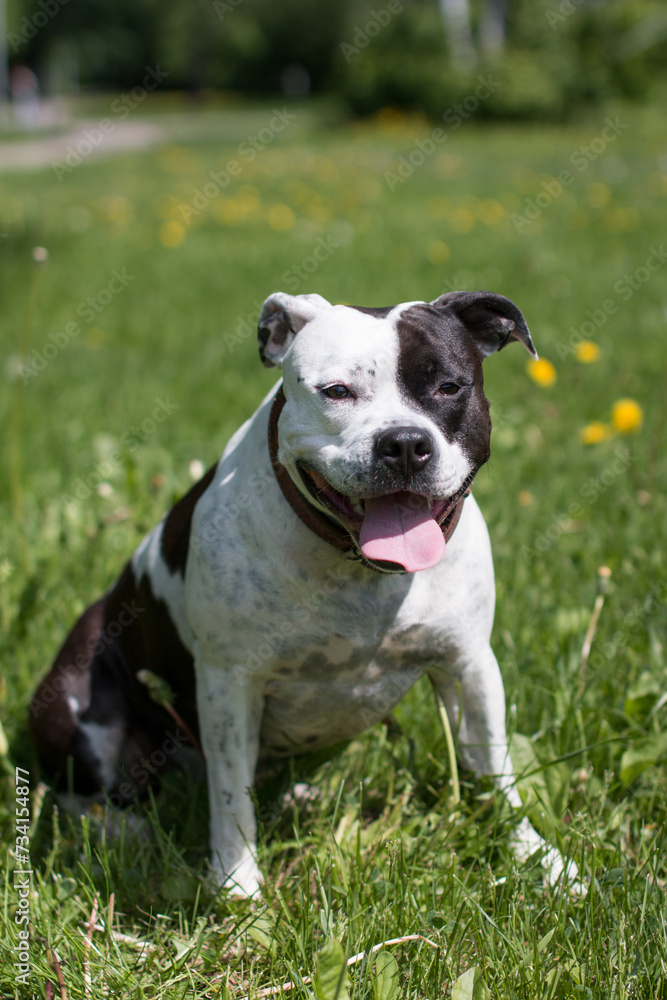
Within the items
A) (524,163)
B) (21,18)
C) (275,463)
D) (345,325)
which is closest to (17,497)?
(275,463)

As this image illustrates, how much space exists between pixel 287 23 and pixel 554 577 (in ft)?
142

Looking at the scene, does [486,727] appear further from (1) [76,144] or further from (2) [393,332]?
(1) [76,144]

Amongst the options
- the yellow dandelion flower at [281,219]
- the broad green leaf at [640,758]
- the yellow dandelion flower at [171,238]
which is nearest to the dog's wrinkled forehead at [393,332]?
the broad green leaf at [640,758]

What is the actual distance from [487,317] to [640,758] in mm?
1050

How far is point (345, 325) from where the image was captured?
5.45ft

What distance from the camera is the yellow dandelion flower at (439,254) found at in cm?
642

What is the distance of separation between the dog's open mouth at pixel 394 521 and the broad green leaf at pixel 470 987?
69cm

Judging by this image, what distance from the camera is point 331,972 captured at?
1470 millimetres

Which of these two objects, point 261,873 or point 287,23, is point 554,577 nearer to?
point 261,873

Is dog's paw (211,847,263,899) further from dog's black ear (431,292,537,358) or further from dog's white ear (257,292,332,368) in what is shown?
dog's black ear (431,292,537,358)

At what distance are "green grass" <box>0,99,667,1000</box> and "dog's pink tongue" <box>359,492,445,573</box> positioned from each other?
592 mm

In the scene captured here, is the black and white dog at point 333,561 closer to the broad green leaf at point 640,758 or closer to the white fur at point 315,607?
the white fur at point 315,607

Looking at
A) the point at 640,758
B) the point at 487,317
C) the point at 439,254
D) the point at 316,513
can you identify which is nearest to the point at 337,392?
the point at 316,513

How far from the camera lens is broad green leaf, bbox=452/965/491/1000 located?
1508 mm
